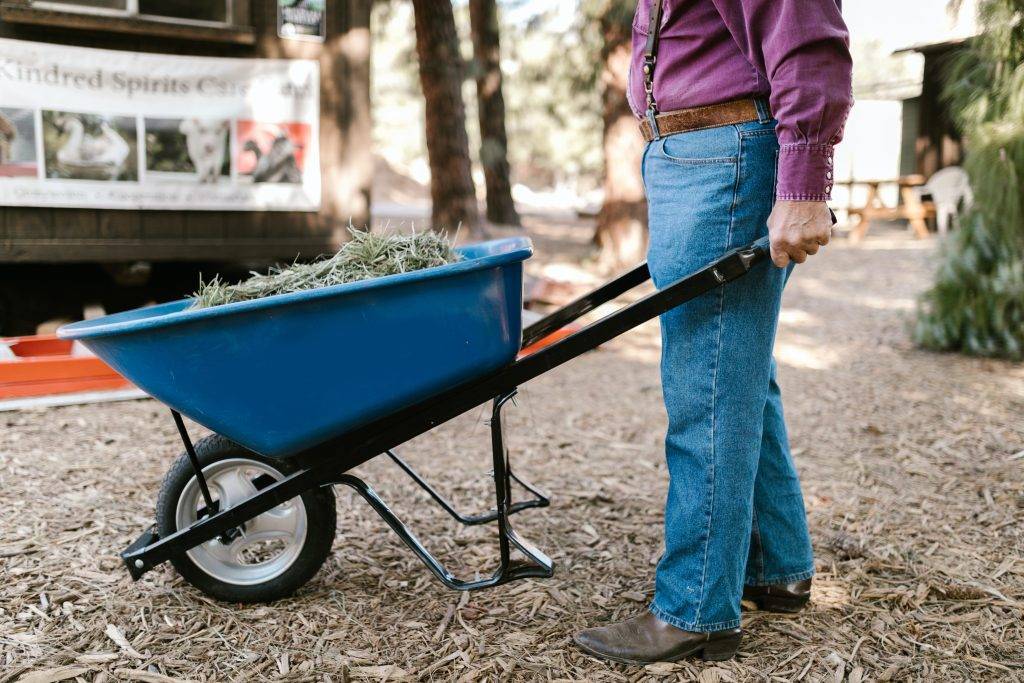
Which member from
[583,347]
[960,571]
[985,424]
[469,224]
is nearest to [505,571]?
[583,347]

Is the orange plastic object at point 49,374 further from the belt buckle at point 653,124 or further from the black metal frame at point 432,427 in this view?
the belt buckle at point 653,124

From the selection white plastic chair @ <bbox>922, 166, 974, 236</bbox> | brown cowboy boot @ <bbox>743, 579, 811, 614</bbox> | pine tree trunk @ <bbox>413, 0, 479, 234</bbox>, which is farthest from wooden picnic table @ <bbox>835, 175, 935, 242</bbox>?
brown cowboy boot @ <bbox>743, 579, 811, 614</bbox>

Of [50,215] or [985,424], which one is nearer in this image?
[985,424]

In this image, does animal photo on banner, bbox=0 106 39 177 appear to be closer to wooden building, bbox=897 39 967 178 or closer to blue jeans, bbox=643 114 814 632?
blue jeans, bbox=643 114 814 632

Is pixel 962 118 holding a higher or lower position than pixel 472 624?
higher

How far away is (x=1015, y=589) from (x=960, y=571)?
0.48 ft

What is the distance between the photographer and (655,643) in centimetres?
200

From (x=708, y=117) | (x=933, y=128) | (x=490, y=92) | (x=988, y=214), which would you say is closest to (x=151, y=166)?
(x=708, y=117)

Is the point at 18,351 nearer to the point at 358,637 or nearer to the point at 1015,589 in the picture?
the point at 358,637

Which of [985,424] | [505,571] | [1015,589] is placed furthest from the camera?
[985,424]

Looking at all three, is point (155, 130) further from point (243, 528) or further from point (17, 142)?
point (243, 528)

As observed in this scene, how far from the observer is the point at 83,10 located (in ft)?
14.7

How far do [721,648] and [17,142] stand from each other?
420 centimetres

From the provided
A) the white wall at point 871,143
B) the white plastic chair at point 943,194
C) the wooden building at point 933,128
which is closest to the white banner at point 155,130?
the white plastic chair at point 943,194
